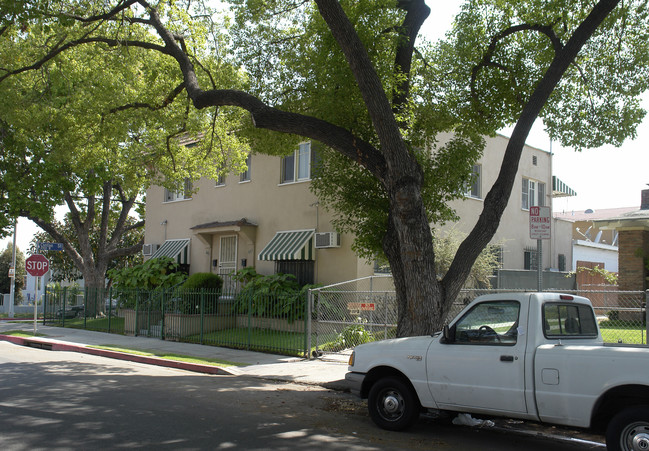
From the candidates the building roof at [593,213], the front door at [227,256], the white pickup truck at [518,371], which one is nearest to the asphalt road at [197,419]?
the white pickup truck at [518,371]

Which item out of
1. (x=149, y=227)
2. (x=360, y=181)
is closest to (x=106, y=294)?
(x=149, y=227)

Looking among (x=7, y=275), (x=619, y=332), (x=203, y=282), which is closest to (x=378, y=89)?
(x=619, y=332)

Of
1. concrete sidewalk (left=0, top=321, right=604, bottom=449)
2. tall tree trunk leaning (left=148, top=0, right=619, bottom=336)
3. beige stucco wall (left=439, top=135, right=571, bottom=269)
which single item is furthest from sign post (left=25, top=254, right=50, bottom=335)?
beige stucco wall (left=439, top=135, right=571, bottom=269)

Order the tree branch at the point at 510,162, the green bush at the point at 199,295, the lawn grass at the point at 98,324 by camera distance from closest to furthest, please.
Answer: the tree branch at the point at 510,162 → the green bush at the point at 199,295 → the lawn grass at the point at 98,324

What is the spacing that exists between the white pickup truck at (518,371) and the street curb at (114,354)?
588 centimetres

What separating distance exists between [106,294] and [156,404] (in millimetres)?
15674

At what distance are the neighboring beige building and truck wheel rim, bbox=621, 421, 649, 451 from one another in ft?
41.0

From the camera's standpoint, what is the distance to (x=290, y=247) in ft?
62.0

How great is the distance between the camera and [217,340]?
16.8m

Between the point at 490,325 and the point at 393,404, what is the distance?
1.60m

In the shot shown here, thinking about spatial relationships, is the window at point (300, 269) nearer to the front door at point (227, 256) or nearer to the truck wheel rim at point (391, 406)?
the front door at point (227, 256)

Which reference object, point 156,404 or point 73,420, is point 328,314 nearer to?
point 156,404

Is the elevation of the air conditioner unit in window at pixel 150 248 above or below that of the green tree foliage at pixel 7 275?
above

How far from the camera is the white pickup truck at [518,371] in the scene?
5.54m
